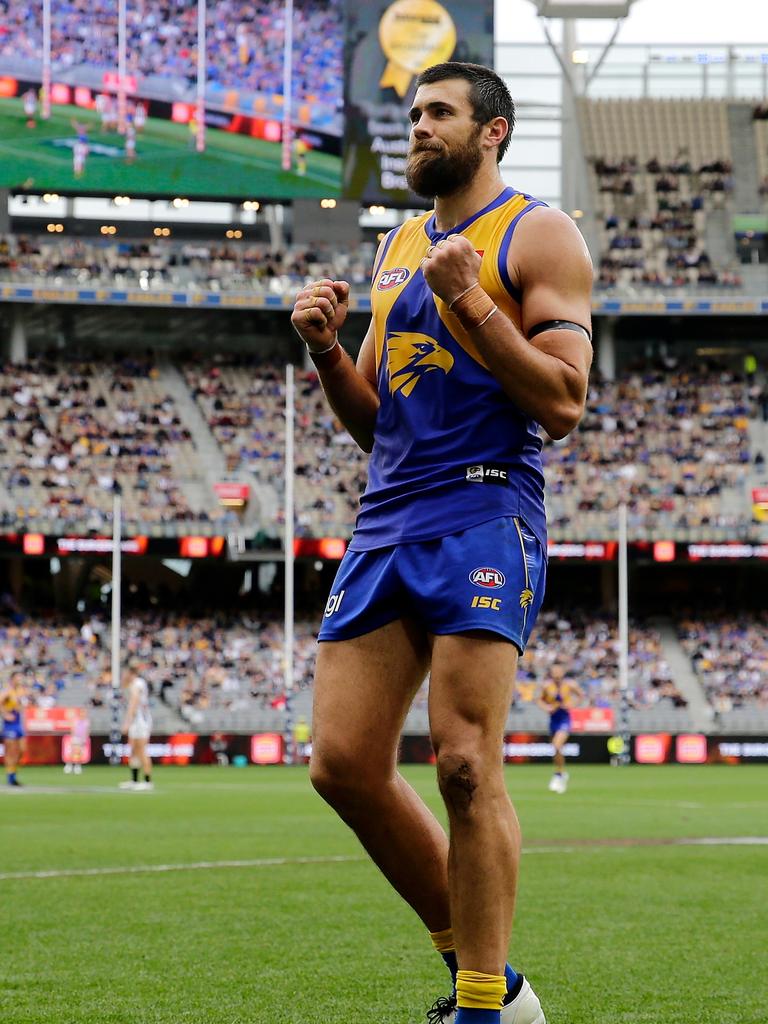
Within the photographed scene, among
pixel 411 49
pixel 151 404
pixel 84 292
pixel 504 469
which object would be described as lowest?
pixel 504 469

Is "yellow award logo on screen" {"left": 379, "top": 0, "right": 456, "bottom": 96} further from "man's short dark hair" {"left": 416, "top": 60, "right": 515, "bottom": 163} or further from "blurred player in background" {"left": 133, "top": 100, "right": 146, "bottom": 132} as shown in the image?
"man's short dark hair" {"left": 416, "top": 60, "right": 515, "bottom": 163}

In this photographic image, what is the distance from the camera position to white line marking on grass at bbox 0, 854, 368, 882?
36.0 feet

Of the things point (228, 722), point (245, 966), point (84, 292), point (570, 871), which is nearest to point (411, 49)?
point (84, 292)

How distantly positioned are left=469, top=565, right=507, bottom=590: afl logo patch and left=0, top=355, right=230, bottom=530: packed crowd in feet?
136

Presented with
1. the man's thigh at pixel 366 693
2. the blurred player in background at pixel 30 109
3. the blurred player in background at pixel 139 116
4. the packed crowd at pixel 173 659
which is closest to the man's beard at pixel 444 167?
the man's thigh at pixel 366 693

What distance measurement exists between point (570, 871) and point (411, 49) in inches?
1660

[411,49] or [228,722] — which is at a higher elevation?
[411,49]

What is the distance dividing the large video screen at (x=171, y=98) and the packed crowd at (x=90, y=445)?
19.1ft

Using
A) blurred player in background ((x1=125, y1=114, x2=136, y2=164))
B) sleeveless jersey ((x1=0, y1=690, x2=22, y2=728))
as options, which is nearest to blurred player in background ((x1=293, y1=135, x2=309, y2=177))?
blurred player in background ((x1=125, y1=114, x2=136, y2=164))

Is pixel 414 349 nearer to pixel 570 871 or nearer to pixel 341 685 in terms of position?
pixel 341 685

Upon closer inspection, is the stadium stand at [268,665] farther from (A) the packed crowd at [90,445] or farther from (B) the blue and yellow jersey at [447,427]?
(B) the blue and yellow jersey at [447,427]

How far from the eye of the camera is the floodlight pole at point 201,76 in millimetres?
49750

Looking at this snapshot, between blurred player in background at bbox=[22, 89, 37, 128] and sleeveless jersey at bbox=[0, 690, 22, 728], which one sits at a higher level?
blurred player in background at bbox=[22, 89, 37, 128]

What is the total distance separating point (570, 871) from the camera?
11523 millimetres
